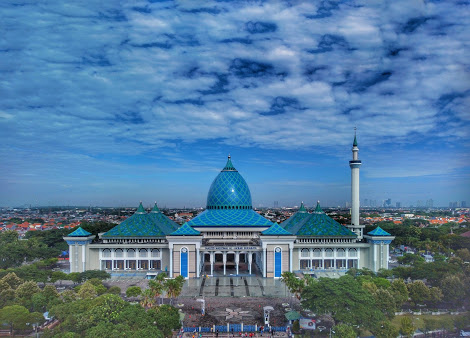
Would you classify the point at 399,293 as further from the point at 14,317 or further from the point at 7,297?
the point at 7,297

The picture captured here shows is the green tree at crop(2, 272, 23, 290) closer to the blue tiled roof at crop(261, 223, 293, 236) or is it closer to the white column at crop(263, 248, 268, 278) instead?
the white column at crop(263, 248, 268, 278)

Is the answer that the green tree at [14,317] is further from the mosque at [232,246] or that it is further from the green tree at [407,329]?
the green tree at [407,329]

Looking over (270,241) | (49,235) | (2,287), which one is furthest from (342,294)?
(49,235)

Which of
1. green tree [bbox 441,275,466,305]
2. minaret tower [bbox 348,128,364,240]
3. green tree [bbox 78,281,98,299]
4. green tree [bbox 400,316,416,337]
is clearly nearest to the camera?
green tree [bbox 400,316,416,337]

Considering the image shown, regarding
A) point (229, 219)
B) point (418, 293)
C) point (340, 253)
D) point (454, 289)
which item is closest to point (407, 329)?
point (418, 293)

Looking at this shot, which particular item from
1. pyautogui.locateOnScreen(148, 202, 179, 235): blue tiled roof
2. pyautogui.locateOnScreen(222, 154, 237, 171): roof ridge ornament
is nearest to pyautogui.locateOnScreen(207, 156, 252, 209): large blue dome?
pyautogui.locateOnScreen(222, 154, 237, 171): roof ridge ornament

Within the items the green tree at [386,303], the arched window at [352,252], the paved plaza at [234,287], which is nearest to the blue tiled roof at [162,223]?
the paved plaza at [234,287]
